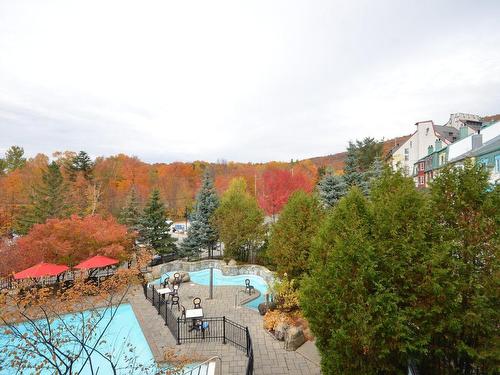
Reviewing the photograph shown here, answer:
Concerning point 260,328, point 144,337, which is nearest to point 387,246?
point 260,328

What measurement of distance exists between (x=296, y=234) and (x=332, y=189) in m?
11.3

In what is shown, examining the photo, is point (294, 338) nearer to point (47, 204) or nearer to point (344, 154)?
point (47, 204)

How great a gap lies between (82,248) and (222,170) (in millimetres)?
63621

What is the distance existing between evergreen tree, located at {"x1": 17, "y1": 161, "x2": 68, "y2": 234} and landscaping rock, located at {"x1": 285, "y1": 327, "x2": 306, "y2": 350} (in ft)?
97.9

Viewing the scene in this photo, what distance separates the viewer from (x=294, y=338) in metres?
11.2

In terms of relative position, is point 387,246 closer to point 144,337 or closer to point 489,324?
point 489,324

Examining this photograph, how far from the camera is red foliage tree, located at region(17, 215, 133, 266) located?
17031 mm

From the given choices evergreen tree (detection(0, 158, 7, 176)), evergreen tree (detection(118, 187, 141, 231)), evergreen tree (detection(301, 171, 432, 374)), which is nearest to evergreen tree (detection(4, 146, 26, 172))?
evergreen tree (detection(0, 158, 7, 176))

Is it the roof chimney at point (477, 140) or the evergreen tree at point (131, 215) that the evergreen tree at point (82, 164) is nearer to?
the evergreen tree at point (131, 215)

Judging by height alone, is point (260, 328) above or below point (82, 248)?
below

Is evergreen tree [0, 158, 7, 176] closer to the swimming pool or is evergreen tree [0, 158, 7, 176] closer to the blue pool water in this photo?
the swimming pool

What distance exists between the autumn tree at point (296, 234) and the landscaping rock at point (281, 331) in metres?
3.51

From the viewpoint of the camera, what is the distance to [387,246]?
22.8 ft

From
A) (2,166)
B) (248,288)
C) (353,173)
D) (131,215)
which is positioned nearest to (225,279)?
(248,288)
